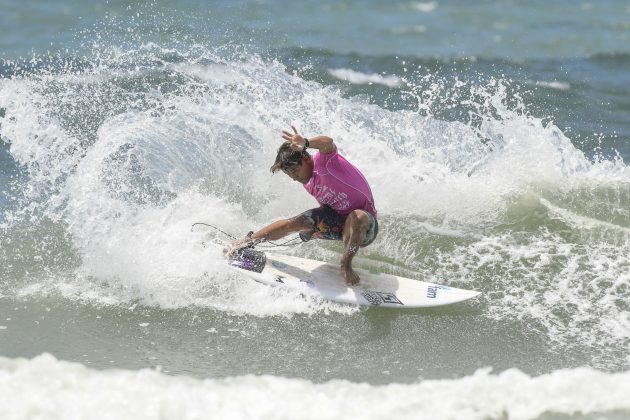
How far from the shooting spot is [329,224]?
754 cm

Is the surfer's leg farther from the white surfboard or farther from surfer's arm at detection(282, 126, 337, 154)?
surfer's arm at detection(282, 126, 337, 154)

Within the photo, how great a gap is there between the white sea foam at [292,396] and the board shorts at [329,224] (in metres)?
1.81

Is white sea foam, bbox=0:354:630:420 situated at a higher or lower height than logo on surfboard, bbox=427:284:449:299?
lower

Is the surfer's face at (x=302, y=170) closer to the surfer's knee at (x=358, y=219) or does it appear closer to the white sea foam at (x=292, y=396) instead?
the surfer's knee at (x=358, y=219)

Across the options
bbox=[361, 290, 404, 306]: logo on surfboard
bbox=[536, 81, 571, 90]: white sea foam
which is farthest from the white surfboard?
bbox=[536, 81, 571, 90]: white sea foam

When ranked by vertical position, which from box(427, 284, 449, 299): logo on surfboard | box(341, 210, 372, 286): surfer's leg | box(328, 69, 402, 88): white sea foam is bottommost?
box(427, 284, 449, 299): logo on surfboard

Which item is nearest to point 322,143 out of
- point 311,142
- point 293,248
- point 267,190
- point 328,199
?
point 311,142

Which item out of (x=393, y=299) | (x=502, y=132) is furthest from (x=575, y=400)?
(x=502, y=132)

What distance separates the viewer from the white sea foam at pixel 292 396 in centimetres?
552

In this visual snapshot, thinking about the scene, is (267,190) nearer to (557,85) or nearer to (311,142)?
(311,142)

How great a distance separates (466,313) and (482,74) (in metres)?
8.07

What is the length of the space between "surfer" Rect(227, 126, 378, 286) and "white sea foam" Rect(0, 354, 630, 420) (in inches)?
66.5

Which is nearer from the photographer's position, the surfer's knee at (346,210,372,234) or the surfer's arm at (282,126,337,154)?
the surfer's arm at (282,126,337,154)

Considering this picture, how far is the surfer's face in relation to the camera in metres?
6.98
